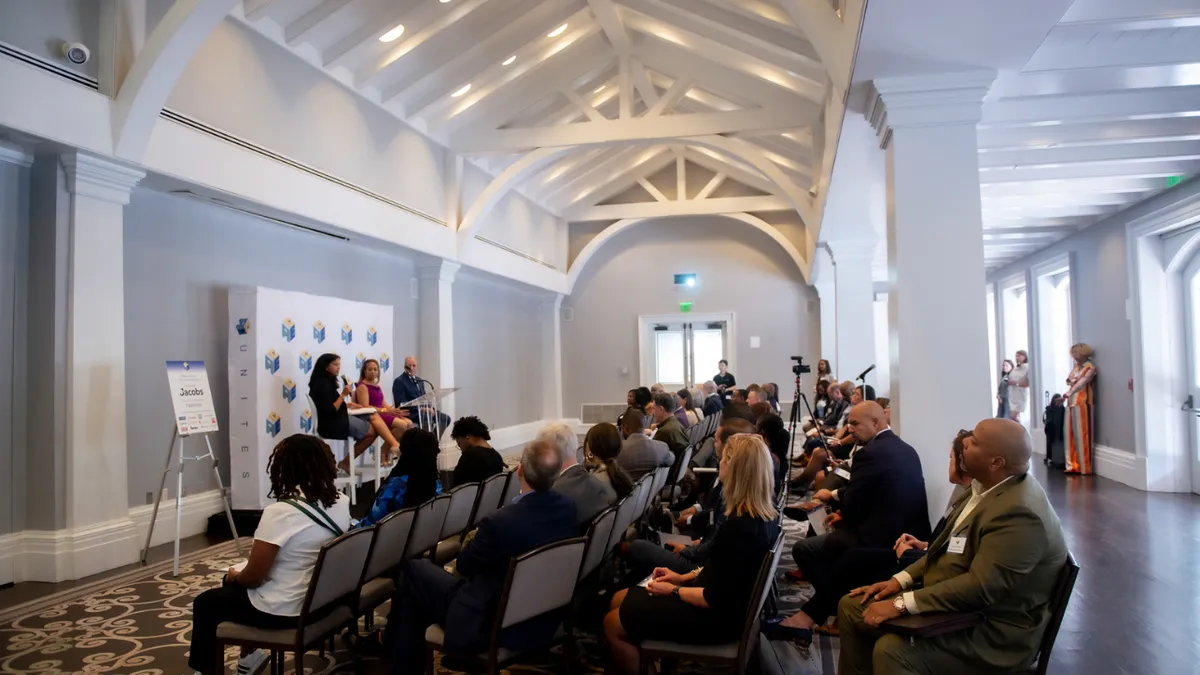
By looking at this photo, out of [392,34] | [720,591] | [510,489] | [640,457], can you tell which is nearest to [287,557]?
[720,591]

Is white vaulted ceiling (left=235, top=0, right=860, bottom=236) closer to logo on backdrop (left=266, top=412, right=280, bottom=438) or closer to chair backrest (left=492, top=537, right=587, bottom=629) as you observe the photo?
logo on backdrop (left=266, top=412, right=280, bottom=438)

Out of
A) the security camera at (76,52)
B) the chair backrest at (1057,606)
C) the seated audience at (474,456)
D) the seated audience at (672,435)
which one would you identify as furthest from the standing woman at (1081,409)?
the security camera at (76,52)

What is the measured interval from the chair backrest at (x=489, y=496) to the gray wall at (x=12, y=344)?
3.09 m

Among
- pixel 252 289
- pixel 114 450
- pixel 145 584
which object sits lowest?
pixel 145 584

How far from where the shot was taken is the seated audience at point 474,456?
4.50 metres

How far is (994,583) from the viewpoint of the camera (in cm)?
222

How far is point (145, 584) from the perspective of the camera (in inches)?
184

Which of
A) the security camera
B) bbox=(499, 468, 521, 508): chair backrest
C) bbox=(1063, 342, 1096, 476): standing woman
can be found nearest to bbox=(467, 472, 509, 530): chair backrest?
bbox=(499, 468, 521, 508): chair backrest

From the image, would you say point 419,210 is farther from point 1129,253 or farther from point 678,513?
point 1129,253

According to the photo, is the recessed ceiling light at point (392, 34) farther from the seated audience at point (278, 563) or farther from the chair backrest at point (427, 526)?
the seated audience at point (278, 563)

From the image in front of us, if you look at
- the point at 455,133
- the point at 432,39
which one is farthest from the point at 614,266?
the point at 432,39

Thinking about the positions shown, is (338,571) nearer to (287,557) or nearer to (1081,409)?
(287,557)

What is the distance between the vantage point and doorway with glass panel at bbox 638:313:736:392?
49.0 feet

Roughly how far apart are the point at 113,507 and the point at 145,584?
2.54ft
